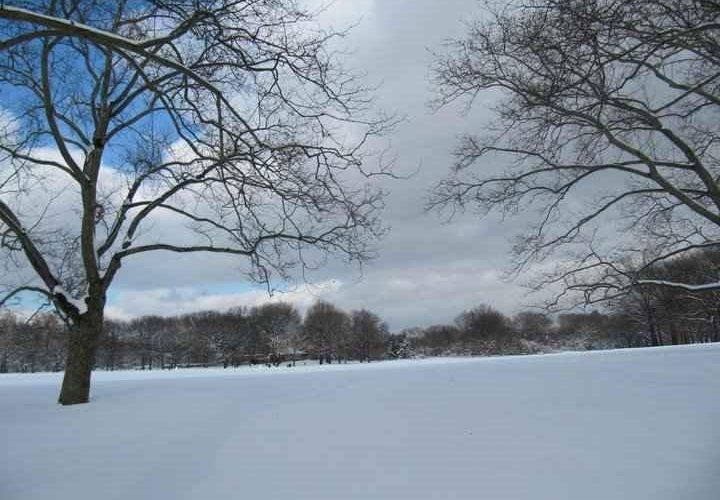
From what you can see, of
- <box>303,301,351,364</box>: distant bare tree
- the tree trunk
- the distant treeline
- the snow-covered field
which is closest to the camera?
the snow-covered field

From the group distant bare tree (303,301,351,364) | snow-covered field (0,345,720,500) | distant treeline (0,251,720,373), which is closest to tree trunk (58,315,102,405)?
snow-covered field (0,345,720,500)

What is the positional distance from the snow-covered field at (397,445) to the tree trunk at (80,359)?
3.66ft

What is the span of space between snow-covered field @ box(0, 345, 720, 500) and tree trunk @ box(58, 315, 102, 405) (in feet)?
3.66

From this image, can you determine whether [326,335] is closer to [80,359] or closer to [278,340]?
[278,340]

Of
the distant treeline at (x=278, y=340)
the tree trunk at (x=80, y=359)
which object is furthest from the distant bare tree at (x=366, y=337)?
the tree trunk at (x=80, y=359)

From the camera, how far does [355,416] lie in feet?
18.9

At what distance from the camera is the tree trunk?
869 cm

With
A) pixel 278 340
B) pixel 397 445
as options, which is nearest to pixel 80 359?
pixel 397 445

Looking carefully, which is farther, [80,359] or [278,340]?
[278,340]

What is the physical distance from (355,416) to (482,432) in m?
1.63

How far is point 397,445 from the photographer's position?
4.58 m

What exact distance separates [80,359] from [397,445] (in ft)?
23.8

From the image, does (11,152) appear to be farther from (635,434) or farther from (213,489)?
(635,434)

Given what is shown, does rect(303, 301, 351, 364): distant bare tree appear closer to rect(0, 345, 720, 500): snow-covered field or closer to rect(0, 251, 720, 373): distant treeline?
rect(0, 251, 720, 373): distant treeline
